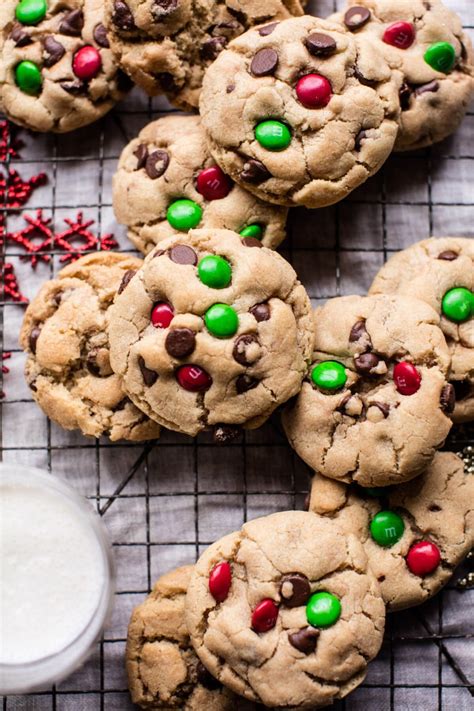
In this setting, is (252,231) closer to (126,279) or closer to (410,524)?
(126,279)

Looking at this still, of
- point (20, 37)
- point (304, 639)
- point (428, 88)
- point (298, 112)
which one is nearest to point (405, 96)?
point (428, 88)

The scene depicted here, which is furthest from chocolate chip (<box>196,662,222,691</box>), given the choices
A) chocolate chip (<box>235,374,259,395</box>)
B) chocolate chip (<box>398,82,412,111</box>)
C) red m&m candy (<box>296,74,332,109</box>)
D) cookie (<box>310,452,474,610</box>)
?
chocolate chip (<box>398,82,412,111</box>)

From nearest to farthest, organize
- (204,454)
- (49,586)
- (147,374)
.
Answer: (49,586) < (147,374) < (204,454)

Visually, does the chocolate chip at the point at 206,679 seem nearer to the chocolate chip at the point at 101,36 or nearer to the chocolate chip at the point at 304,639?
the chocolate chip at the point at 304,639

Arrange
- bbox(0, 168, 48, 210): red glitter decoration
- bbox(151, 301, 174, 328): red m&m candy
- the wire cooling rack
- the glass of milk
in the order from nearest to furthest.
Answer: the glass of milk → bbox(151, 301, 174, 328): red m&m candy → the wire cooling rack → bbox(0, 168, 48, 210): red glitter decoration

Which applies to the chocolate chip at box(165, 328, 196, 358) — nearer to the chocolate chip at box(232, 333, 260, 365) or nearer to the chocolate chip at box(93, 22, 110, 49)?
the chocolate chip at box(232, 333, 260, 365)

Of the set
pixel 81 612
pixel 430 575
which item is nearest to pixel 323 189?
pixel 430 575
